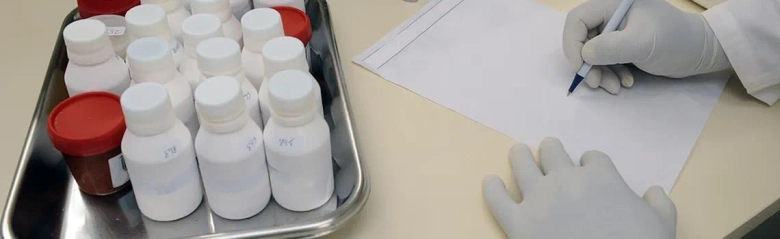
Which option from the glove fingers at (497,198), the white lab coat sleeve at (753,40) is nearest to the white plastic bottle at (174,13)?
the glove fingers at (497,198)

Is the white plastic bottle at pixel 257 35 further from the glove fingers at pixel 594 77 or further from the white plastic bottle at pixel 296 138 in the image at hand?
Answer: the glove fingers at pixel 594 77

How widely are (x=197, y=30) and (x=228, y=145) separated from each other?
15 cm

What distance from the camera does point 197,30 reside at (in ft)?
2.09

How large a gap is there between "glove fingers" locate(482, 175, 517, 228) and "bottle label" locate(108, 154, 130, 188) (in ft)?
1.06

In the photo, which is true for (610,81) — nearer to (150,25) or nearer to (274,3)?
(274,3)

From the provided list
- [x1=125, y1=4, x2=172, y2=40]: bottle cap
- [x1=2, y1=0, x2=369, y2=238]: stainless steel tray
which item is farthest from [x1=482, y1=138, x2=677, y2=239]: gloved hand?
[x1=125, y1=4, x2=172, y2=40]: bottle cap

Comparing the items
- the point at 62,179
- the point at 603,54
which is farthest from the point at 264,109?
the point at 603,54

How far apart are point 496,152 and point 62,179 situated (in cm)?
42

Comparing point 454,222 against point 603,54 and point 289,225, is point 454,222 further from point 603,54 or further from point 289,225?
point 603,54

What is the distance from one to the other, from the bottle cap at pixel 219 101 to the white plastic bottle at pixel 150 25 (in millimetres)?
124

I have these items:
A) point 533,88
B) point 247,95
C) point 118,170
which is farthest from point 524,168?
point 118,170

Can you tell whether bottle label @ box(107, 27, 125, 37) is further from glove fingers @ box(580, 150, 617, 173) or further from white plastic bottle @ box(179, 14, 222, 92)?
glove fingers @ box(580, 150, 617, 173)

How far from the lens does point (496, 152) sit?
2.23ft

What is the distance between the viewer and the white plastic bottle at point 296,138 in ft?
1.77
